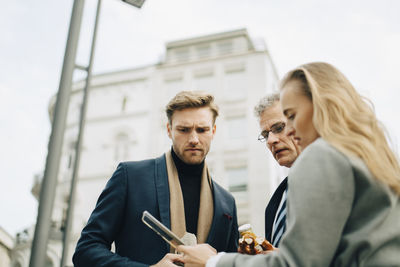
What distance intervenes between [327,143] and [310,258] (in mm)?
420

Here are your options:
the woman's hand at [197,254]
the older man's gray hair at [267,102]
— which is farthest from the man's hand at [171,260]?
the older man's gray hair at [267,102]

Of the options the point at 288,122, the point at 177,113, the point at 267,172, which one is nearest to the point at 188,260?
the point at 288,122

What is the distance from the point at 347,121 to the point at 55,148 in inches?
110

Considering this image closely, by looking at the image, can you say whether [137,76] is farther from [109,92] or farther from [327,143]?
[327,143]

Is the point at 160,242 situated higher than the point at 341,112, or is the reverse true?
the point at 341,112

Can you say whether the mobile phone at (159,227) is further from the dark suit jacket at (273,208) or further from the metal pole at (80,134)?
the metal pole at (80,134)

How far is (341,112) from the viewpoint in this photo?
1666mm

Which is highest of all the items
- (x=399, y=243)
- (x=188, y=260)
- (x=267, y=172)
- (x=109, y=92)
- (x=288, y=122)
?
(x=109, y=92)

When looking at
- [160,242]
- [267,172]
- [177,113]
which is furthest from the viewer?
[267,172]

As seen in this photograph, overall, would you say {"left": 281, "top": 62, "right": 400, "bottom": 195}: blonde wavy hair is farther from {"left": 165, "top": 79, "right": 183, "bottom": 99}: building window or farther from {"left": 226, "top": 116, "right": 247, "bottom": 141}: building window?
{"left": 165, "top": 79, "right": 183, "bottom": 99}: building window

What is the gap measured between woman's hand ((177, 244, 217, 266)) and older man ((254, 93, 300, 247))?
0.91 m

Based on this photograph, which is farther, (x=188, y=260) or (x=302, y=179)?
(x=188, y=260)

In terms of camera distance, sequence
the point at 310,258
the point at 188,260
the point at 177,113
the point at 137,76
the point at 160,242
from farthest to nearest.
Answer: the point at 137,76, the point at 177,113, the point at 160,242, the point at 188,260, the point at 310,258

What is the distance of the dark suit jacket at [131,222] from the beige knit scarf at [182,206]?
3 centimetres
